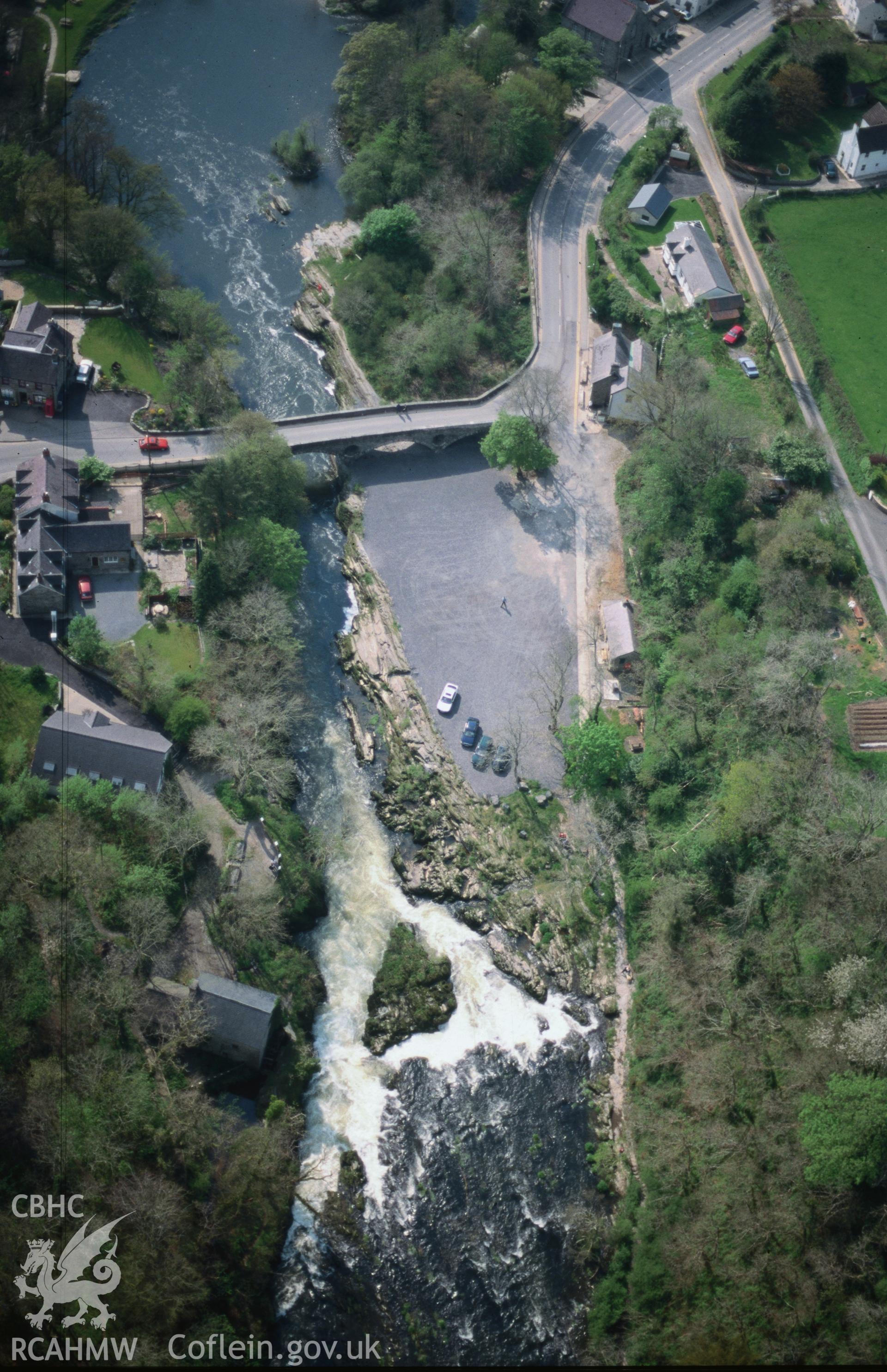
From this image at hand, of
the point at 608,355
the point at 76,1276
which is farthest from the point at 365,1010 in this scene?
the point at 608,355

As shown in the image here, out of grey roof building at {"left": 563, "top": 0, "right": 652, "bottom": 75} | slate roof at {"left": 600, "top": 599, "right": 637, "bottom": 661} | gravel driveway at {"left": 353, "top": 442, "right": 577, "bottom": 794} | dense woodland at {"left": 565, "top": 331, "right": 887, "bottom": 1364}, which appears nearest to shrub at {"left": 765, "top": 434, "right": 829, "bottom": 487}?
dense woodland at {"left": 565, "top": 331, "right": 887, "bottom": 1364}

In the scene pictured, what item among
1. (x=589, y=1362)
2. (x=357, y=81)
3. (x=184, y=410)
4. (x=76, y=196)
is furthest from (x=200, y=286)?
(x=589, y=1362)

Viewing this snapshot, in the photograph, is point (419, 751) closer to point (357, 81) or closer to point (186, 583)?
point (186, 583)

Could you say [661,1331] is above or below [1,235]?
below

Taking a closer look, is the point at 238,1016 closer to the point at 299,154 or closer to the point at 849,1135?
the point at 849,1135

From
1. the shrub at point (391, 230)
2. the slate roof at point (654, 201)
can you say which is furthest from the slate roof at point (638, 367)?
the shrub at point (391, 230)

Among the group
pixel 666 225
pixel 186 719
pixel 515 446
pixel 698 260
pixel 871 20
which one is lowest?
pixel 186 719
